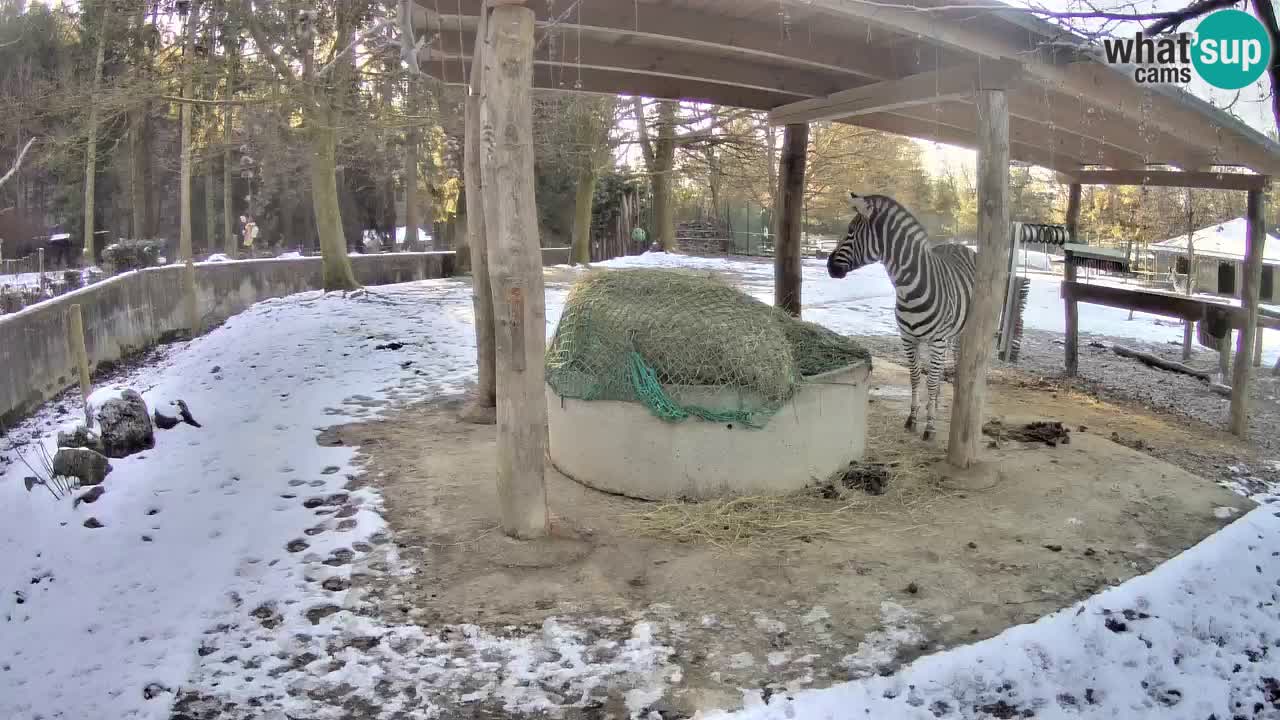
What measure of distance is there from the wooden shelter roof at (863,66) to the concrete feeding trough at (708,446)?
7.80 ft

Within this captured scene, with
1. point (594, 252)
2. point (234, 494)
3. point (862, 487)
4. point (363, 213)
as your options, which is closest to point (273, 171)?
point (363, 213)

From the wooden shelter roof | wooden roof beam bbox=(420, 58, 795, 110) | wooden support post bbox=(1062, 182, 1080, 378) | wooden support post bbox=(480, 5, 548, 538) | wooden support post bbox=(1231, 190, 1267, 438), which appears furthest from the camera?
wooden support post bbox=(1062, 182, 1080, 378)

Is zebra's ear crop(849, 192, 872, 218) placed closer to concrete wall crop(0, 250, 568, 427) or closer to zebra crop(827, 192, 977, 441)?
zebra crop(827, 192, 977, 441)

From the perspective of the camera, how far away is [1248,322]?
7.84m

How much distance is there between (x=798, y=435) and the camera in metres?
5.66

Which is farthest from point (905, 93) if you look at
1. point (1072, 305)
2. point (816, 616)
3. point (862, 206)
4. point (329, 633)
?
point (329, 633)

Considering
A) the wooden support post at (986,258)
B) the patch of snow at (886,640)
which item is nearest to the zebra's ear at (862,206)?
the wooden support post at (986,258)

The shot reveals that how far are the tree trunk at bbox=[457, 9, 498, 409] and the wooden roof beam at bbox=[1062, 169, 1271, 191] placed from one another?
7108mm

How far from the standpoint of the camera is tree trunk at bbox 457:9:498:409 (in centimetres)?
673

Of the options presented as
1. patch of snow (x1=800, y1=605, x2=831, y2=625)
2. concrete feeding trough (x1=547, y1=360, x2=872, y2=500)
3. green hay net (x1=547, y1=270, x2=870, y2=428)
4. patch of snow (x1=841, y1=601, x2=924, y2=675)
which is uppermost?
green hay net (x1=547, y1=270, x2=870, y2=428)

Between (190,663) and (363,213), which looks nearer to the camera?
(190,663)

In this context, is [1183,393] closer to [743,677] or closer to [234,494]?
[743,677]

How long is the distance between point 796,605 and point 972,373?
8.89 ft

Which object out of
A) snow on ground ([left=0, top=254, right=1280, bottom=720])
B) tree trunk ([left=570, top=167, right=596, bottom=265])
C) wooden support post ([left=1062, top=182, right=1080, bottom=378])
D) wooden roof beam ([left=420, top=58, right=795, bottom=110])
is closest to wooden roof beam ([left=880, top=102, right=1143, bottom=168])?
wooden support post ([left=1062, top=182, right=1080, bottom=378])
